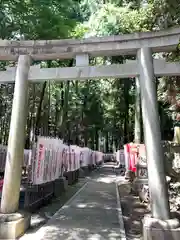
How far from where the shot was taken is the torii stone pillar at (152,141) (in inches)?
217

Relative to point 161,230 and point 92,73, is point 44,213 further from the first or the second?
point 92,73

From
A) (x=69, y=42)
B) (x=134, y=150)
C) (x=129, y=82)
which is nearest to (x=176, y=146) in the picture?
(x=134, y=150)

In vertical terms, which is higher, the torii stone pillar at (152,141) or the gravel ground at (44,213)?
the torii stone pillar at (152,141)

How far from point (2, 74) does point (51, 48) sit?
4.85 ft

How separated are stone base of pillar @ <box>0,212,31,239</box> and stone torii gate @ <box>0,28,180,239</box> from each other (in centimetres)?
2

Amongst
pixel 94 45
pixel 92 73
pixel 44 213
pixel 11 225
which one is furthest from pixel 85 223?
pixel 94 45

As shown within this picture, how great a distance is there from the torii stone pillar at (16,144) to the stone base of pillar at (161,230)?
3.00 meters

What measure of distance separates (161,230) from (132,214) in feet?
12.5

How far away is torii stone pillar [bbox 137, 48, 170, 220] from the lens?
18.1 ft

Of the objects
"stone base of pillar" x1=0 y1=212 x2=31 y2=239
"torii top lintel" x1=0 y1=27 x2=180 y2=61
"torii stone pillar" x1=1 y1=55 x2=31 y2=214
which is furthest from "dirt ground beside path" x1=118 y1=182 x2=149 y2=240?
"torii top lintel" x1=0 y1=27 x2=180 y2=61

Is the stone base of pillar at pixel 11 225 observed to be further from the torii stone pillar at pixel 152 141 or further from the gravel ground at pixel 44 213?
the torii stone pillar at pixel 152 141

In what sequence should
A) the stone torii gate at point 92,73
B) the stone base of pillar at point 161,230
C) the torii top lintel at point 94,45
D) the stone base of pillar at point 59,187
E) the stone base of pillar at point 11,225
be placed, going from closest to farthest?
the stone base of pillar at point 161,230
the stone base of pillar at point 11,225
the stone torii gate at point 92,73
the torii top lintel at point 94,45
the stone base of pillar at point 59,187

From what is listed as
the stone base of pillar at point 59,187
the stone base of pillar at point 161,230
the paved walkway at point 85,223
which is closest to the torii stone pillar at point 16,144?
the paved walkway at point 85,223

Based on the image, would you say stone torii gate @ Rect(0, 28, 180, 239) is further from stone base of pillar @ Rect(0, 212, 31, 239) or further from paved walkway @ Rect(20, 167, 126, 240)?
paved walkway @ Rect(20, 167, 126, 240)
